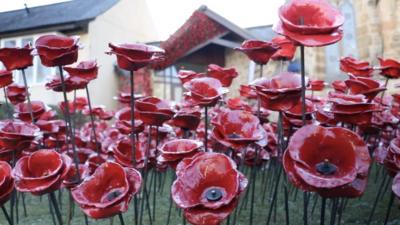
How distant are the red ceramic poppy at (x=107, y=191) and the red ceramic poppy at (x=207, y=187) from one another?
14 centimetres

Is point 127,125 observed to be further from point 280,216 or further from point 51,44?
point 280,216

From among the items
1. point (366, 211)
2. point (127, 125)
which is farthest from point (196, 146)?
point (366, 211)

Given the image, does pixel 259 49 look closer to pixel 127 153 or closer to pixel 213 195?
pixel 127 153

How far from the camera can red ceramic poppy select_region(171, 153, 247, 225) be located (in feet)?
3.88

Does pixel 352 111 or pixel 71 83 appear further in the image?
pixel 71 83

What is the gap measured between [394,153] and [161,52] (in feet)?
2.97

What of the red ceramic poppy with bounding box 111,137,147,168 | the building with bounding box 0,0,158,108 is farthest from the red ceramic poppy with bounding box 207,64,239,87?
the building with bounding box 0,0,158,108

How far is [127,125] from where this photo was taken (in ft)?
8.05

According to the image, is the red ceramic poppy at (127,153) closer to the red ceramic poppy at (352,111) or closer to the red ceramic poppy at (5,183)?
the red ceramic poppy at (5,183)

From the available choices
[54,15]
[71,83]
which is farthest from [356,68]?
[54,15]

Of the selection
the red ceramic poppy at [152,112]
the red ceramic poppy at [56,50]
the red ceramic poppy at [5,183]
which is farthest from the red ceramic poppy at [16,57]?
the red ceramic poppy at [5,183]

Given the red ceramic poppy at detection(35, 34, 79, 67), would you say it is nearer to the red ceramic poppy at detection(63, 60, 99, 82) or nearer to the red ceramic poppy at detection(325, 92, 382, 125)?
the red ceramic poppy at detection(63, 60, 99, 82)

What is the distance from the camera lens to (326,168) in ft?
4.06

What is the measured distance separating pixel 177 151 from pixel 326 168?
2.01 ft
